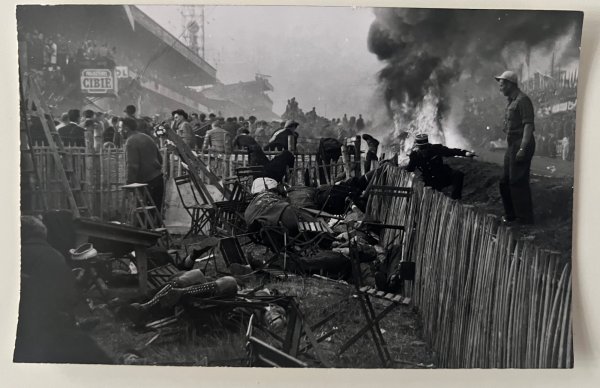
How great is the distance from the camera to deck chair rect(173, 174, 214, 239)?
4.67 metres

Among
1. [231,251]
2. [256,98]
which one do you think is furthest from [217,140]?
[231,251]

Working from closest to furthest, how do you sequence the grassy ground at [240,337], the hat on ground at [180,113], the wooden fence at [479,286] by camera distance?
1. the wooden fence at [479,286]
2. the grassy ground at [240,337]
3. the hat on ground at [180,113]

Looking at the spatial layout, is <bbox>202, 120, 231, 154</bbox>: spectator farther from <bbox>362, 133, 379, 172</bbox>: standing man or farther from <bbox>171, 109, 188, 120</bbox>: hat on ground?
<bbox>362, 133, 379, 172</bbox>: standing man

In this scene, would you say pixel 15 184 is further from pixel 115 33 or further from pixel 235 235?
pixel 235 235

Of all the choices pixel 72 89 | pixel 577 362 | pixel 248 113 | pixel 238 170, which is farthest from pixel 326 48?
pixel 577 362

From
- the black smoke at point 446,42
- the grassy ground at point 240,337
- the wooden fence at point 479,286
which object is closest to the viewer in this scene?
the wooden fence at point 479,286

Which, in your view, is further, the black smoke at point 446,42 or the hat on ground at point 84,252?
the hat on ground at point 84,252

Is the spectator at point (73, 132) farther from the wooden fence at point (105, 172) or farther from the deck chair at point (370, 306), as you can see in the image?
Result: the deck chair at point (370, 306)

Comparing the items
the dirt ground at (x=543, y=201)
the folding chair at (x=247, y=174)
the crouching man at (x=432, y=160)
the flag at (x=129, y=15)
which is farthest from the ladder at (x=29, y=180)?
the dirt ground at (x=543, y=201)

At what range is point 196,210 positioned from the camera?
4.69 metres

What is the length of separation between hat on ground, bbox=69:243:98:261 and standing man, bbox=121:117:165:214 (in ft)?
1.73

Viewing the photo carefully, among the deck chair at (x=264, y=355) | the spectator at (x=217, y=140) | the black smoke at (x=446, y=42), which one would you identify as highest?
the black smoke at (x=446, y=42)

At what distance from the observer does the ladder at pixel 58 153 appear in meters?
4.52

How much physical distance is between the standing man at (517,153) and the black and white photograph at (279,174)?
0.04ft
